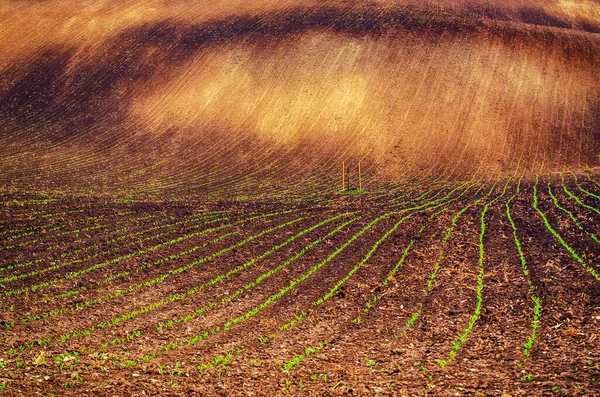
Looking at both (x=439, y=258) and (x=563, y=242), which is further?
(x=563, y=242)

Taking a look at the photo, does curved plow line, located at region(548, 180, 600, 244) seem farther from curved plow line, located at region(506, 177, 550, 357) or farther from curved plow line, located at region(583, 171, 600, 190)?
curved plow line, located at region(506, 177, 550, 357)

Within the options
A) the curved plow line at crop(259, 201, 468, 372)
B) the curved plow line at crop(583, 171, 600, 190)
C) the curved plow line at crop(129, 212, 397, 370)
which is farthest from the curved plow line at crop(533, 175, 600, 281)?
the curved plow line at crop(129, 212, 397, 370)

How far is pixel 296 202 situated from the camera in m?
20.1

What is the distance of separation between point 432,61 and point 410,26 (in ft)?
23.6

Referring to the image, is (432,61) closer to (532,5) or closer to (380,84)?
(380,84)

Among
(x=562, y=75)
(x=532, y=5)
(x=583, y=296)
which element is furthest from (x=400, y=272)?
(x=532, y=5)

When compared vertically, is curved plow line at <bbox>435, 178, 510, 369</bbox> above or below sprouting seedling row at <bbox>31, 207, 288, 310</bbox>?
below

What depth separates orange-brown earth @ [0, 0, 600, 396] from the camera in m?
8.84

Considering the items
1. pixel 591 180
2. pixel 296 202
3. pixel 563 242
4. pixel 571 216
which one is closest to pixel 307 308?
pixel 563 242

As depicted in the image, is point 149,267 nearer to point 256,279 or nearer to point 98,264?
point 98,264

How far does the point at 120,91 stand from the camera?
3788 centimetres

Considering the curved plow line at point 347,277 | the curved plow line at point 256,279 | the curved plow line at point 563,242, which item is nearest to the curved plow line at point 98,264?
the curved plow line at point 256,279

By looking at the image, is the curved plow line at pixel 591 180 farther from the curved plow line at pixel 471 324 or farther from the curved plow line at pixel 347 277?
the curved plow line at pixel 347 277

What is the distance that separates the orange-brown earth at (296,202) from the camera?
348 inches
